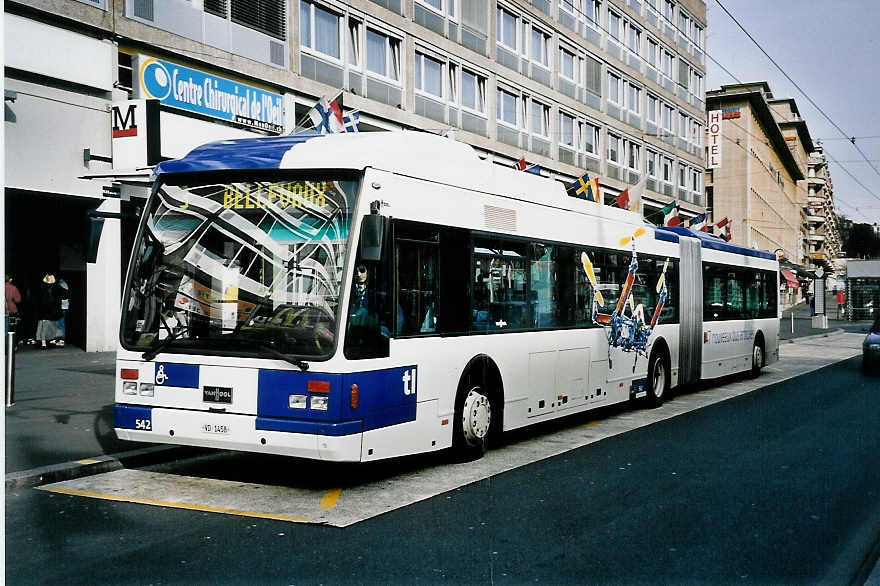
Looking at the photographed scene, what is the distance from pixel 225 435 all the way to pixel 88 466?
1.66 meters

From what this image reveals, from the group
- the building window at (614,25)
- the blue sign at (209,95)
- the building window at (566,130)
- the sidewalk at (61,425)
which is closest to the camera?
the sidewalk at (61,425)

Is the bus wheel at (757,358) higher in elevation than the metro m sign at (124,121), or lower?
lower

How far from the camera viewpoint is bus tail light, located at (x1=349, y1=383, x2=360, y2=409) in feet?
24.1

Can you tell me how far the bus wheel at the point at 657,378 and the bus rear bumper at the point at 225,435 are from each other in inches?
317

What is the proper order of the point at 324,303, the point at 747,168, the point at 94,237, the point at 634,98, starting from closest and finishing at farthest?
the point at 324,303 → the point at 94,237 → the point at 634,98 → the point at 747,168

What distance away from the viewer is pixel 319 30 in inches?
983

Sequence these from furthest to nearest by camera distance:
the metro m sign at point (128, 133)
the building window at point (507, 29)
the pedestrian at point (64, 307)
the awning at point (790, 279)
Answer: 1. the awning at point (790, 279)
2. the building window at point (507, 29)
3. the pedestrian at point (64, 307)
4. the metro m sign at point (128, 133)

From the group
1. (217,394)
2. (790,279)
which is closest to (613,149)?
(790,279)

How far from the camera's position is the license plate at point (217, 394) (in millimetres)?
7484

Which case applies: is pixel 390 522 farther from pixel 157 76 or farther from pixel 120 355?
pixel 157 76

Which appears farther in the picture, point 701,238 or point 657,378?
point 701,238

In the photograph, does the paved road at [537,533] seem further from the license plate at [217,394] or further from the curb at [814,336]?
the curb at [814,336]

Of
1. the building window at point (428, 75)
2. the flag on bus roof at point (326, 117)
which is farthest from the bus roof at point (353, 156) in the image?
the building window at point (428, 75)

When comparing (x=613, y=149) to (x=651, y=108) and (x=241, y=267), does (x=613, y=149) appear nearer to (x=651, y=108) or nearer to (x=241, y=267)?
(x=651, y=108)
